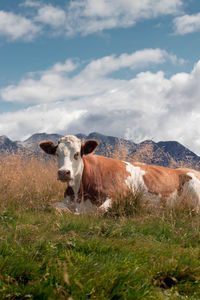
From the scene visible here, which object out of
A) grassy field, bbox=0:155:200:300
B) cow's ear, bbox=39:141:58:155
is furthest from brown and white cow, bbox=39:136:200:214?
grassy field, bbox=0:155:200:300

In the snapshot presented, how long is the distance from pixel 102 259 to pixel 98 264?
25 centimetres

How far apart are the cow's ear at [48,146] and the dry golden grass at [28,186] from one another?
99cm

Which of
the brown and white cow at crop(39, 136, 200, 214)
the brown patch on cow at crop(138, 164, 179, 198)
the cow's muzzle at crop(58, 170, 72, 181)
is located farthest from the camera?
the brown patch on cow at crop(138, 164, 179, 198)

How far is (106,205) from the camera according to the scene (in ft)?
21.5

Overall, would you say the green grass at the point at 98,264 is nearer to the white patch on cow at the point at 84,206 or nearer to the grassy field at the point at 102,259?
the grassy field at the point at 102,259

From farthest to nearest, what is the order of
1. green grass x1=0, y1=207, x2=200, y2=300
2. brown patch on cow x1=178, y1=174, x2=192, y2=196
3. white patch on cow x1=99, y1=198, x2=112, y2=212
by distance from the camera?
1. brown patch on cow x1=178, y1=174, x2=192, y2=196
2. white patch on cow x1=99, y1=198, x2=112, y2=212
3. green grass x1=0, y1=207, x2=200, y2=300

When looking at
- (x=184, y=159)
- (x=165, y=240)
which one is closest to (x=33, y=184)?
(x=165, y=240)

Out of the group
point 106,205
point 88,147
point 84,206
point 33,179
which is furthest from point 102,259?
point 33,179

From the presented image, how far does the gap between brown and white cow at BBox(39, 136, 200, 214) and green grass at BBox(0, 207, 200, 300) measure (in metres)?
1.97

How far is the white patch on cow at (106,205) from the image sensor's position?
626 cm

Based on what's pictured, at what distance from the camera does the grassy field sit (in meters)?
2.85

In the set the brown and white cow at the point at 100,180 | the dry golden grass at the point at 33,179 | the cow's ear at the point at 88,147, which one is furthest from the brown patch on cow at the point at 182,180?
the cow's ear at the point at 88,147

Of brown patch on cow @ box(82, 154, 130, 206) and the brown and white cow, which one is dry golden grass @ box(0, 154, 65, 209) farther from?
brown patch on cow @ box(82, 154, 130, 206)

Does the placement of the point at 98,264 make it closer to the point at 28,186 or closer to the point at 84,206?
the point at 84,206
